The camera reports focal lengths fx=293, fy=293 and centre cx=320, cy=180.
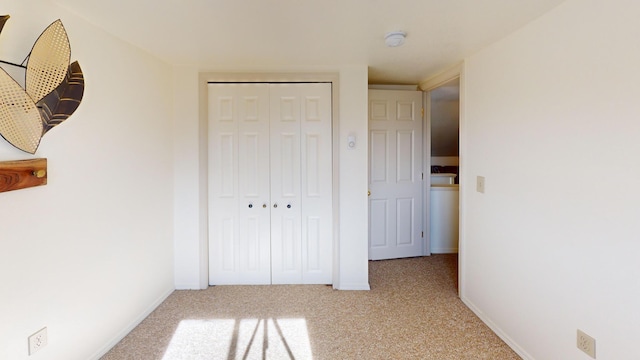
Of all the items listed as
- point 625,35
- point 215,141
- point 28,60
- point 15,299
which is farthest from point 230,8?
point 625,35

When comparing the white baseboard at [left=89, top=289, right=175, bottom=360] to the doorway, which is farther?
the doorway

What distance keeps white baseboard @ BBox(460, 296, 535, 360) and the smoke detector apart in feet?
7.42

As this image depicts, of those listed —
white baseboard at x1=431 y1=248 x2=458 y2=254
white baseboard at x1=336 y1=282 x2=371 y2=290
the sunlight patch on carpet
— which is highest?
white baseboard at x1=431 y1=248 x2=458 y2=254

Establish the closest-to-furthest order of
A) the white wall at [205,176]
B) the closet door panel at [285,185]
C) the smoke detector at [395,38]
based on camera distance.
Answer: the smoke detector at [395,38], the white wall at [205,176], the closet door panel at [285,185]

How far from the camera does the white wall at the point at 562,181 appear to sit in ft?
4.47

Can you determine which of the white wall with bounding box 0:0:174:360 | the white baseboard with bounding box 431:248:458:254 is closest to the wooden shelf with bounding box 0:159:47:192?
the white wall with bounding box 0:0:174:360

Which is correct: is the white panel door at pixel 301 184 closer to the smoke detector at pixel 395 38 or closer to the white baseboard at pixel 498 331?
the smoke detector at pixel 395 38

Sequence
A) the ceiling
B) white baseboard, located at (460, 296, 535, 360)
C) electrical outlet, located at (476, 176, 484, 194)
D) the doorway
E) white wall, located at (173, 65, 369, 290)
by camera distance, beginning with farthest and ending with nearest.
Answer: the doorway
white wall, located at (173, 65, 369, 290)
electrical outlet, located at (476, 176, 484, 194)
white baseboard, located at (460, 296, 535, 360)
the ceiling

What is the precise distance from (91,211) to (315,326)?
1792 mm

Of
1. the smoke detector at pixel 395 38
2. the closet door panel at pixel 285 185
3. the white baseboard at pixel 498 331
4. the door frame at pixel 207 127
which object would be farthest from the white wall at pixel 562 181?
the closet door panel at pixel 285 185

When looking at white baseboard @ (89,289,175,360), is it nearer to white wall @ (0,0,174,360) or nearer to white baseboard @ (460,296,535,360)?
white wall @ (0,0,174,360)

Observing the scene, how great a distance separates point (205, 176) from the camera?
2977mm

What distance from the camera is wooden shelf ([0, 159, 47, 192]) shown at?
135 cm

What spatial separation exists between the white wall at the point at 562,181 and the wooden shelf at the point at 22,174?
2847 millimetres
